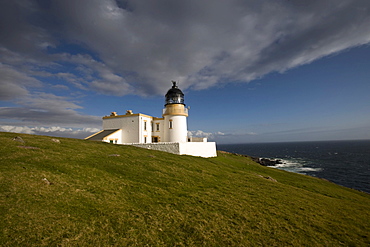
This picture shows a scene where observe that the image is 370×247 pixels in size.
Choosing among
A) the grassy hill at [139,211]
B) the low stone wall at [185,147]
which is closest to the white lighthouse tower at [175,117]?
the low stone wall at [185,147]

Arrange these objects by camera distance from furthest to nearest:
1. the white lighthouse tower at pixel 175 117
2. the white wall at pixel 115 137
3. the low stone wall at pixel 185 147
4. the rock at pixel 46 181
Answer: the white lighthouse tower at pixel 175 117 → the white wall at pixel 115 137 → the low stone wall at pixel 185 147 → the rock at pixel 46 181

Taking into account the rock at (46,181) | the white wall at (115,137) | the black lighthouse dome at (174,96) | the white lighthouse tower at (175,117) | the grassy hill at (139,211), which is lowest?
the grassy hill at (139,211)

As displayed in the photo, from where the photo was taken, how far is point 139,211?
28.0 ft

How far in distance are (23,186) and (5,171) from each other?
7.64 feet

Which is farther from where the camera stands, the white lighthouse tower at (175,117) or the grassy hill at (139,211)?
the white lighthouse tower at (175,117)

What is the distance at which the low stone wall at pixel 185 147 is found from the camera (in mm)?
30406

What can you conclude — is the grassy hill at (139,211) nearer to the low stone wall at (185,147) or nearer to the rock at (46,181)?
the rock at (46,181)

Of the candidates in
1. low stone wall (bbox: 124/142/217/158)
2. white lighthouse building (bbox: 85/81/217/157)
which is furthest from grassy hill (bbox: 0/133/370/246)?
white lighthouse building (bbox: 85/81/217/157)

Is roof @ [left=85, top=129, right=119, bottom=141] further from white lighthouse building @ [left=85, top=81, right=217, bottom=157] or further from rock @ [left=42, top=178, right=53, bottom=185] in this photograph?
rock @ [left=42, top=178, right=53, bottom=185]

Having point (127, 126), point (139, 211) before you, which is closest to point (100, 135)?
point (127, 126)

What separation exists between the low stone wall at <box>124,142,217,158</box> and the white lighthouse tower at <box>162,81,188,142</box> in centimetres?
425

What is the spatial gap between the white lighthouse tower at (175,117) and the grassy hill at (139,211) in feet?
74.4

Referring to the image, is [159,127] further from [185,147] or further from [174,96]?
[185,147]

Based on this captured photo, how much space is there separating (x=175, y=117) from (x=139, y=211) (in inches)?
1126
